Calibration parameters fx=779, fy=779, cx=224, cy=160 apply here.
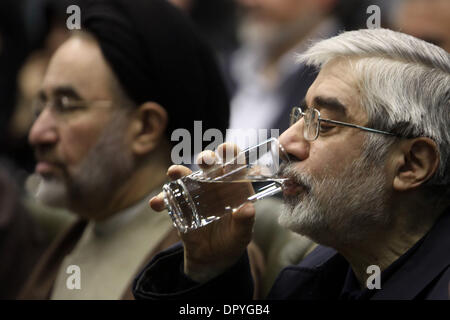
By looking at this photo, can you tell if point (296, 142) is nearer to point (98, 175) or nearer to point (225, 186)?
point (225, 186)

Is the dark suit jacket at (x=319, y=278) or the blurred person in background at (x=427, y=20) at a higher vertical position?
the blurred person in background at (x=427, y=20)

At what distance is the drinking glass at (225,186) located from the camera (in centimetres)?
234

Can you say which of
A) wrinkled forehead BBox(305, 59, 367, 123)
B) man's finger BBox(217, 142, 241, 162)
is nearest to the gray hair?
wrinkled forehead BBox(305, 59, 367, 123)

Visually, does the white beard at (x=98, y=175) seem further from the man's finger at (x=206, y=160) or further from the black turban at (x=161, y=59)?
the man's finger at (x=206, y=160)

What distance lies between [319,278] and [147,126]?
3.64 ft

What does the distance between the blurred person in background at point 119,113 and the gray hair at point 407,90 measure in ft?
3.45

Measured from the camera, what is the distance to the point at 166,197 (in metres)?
2.37

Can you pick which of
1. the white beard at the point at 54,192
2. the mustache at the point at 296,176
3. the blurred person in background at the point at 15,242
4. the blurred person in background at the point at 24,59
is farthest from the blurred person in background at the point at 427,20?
the blurred person in background at the point at 24,59

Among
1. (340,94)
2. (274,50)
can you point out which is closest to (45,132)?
(340,94)

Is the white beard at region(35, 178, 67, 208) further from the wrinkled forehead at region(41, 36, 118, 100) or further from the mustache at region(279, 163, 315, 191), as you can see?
the mustache at region(279, 163, 315, 191)

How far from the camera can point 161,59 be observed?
10.6ft

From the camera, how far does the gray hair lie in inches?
91.1
